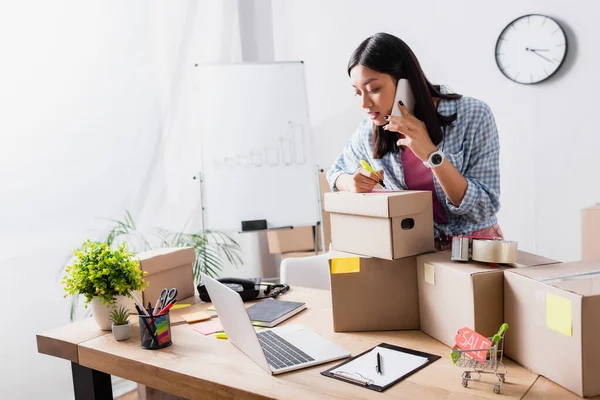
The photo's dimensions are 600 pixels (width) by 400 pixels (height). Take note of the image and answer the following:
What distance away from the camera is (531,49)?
3217 mm

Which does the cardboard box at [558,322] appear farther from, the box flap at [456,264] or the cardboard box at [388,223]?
the cardboard box at [388,223]

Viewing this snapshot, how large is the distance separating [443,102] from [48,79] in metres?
1.96

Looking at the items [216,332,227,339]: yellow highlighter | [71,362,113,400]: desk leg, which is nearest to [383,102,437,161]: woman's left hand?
[216,332,227,339]: yellow highlighter

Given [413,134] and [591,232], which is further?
[591,232]

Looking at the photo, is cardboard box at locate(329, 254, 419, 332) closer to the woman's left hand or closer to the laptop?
the laptop

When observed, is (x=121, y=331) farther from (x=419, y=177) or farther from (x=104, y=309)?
(x=419, y=177)

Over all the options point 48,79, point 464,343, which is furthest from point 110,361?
point 48,79

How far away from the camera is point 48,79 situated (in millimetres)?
2715

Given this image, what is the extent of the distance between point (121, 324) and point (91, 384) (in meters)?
0.18

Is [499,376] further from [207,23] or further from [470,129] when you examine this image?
[207,23]

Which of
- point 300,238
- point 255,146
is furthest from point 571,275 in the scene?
point 300,238

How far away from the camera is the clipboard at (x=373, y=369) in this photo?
1.16 m

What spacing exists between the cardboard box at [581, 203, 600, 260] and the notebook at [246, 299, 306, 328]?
5.88 feet

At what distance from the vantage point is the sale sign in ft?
3.72
